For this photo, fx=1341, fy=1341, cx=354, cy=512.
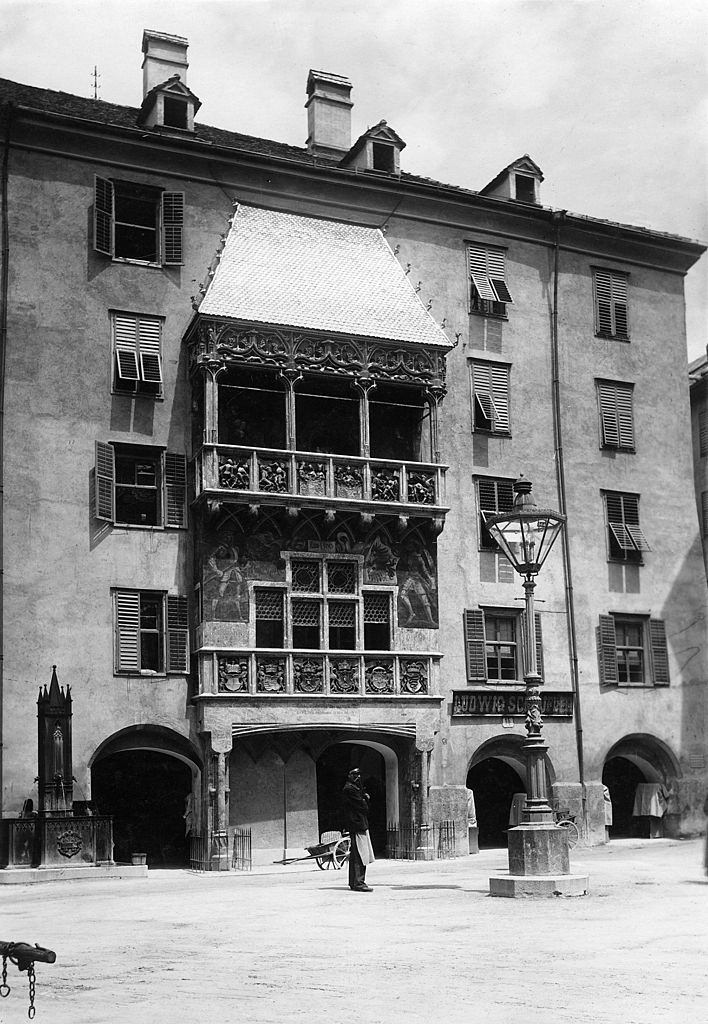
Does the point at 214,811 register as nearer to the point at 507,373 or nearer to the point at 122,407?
the point at 122,407

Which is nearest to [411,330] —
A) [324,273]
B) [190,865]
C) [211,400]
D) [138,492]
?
[324,273]

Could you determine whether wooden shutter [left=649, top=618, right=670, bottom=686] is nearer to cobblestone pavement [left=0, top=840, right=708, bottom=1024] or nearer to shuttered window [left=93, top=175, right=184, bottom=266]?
cobblestone pavement [left=0, top=840, right=708, bottom=1024]

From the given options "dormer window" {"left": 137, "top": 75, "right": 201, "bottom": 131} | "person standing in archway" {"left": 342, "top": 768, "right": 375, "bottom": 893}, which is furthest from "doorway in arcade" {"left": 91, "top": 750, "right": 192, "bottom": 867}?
"dormer window" {"left": 137, "top": 75, "right": 201, "bottom": 131}

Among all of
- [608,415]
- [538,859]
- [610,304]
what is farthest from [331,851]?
[610,304]

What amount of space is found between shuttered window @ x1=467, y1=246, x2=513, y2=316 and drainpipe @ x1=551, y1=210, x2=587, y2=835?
1.72 meters

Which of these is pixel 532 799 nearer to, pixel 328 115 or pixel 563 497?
pixel 563 497

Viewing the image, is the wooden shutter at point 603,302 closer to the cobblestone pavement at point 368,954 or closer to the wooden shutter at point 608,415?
the wooden shutter at point 608,415

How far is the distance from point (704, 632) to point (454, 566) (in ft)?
27.7

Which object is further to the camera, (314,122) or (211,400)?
(314,122)

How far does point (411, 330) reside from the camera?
3341 centimetres

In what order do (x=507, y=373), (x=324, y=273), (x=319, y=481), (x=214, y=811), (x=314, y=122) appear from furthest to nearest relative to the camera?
(x=314, y=122) < (x=507, y=373) < (x=324, y=273) < (x=319, y=481) < (x=214, y=811)

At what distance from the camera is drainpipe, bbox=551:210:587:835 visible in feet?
116

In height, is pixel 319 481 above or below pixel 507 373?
below

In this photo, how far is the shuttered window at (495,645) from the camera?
34031 millimetres
